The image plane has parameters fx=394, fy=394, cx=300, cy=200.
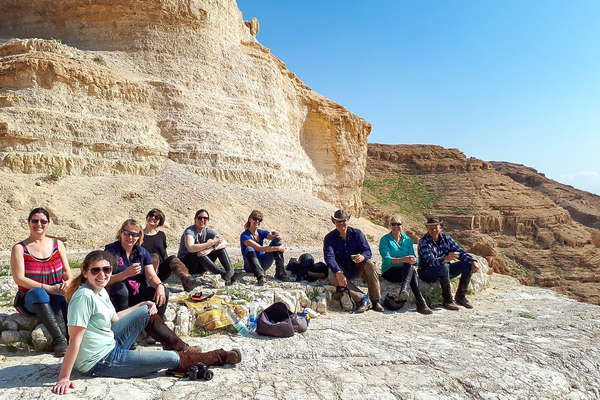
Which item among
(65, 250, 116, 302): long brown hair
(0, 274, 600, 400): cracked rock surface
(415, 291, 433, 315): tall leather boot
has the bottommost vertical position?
(0, 274, 600, 400): cracked rock surface

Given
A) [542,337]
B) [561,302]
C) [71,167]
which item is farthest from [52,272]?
[71,167]

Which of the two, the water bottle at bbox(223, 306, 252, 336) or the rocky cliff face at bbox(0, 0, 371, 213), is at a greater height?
the rocky cliff face at bbox(0, 0, 371, 213)

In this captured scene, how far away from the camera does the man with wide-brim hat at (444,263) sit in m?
6.82

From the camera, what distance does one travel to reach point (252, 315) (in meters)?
5.51

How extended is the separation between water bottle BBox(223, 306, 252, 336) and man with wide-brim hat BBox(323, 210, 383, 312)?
1.84 metres

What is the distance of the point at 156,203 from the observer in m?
15.5

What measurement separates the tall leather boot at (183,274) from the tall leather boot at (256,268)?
3.71 feet

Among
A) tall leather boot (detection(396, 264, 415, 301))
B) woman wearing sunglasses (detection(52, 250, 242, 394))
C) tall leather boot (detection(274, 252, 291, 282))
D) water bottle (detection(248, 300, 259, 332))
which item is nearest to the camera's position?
woman wearing sunglasses (detection(52, 250, 242, 394))

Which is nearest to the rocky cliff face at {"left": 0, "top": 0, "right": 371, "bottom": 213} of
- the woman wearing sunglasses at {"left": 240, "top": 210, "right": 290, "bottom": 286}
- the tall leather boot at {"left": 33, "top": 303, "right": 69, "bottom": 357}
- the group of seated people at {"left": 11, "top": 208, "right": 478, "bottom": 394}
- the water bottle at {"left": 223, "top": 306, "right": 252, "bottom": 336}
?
the woman wearing sunglasses at {"left": 240, "top": 210, "right": 290, "bottom": 286}

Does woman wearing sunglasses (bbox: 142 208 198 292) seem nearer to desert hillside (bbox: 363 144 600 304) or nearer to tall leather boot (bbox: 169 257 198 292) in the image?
tall leather boot (bbox: 169 257 198 292)

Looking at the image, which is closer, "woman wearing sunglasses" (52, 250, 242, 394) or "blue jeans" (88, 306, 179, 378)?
"woman wearing sunglasses" (52, 250, 242, 394)

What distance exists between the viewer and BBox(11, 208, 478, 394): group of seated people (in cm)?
340

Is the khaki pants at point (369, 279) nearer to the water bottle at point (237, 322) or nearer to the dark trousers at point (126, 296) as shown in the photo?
the water bottle at point (237, 322)

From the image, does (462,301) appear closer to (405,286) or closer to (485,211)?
(405,286)
